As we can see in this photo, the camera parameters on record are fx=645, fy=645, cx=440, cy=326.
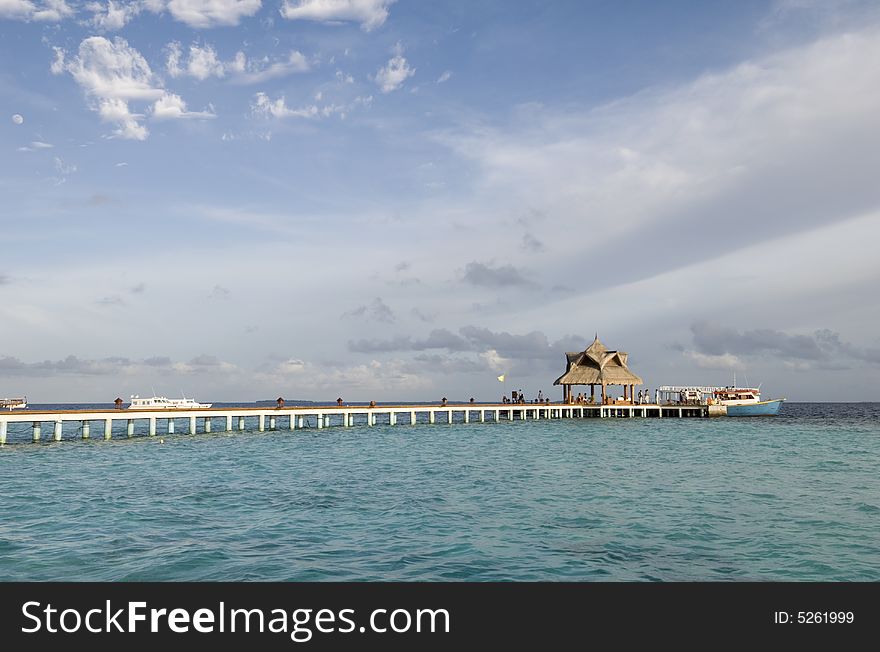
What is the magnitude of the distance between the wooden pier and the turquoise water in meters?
11.1

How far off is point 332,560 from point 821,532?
1344cm

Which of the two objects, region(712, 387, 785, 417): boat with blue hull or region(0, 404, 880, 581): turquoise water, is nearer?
region(0, 404, 880, 581): turquoise water

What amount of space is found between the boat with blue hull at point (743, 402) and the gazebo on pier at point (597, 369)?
15071 mm

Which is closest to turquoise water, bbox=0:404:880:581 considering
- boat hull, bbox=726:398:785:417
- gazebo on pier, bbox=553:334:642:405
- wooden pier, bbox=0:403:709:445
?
wooden pier, bbox=0:403:709:445

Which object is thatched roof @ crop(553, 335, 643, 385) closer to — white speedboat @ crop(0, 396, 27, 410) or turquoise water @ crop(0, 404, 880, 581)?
turquoise water @ crop(0, 404, 880, 581)

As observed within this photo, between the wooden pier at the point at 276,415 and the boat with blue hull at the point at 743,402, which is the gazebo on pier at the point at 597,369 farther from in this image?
the boat with blue hull at the point at 743,402

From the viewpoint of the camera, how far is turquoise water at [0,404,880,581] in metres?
14.4

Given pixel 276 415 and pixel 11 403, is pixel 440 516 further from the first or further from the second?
pixel 11 403

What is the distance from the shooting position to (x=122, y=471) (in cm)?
3153

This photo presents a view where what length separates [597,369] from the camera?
289 ft

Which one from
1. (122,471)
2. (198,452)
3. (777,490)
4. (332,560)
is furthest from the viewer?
(198,452)

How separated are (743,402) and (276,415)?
65904mm
